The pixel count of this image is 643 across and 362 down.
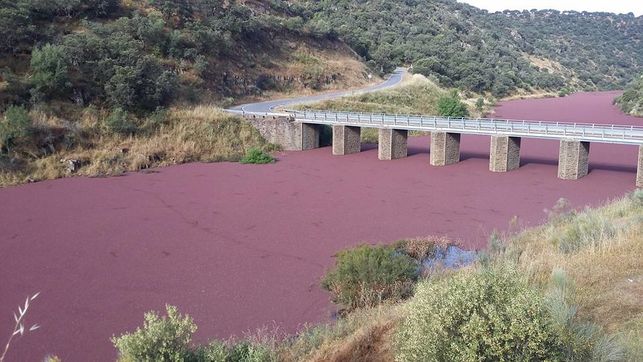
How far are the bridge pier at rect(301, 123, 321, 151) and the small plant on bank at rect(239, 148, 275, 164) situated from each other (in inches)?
143

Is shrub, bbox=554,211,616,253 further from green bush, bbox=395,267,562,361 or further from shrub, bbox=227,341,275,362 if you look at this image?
shrub, bbox=227,341,275,362

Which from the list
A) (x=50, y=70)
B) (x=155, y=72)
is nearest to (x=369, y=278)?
(x=50, y=70)

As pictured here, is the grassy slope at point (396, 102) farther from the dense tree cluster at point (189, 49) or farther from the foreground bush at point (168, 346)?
the foreground bush at point (168, 346)

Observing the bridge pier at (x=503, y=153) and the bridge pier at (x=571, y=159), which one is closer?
the bridge pier at (x=571, y=159)

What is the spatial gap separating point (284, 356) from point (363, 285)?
3828 millimetres

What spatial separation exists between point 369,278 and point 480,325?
6303mm

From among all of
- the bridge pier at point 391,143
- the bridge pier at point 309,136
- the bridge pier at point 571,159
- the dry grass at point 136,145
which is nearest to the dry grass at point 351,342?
the bridge pier at point 571,159

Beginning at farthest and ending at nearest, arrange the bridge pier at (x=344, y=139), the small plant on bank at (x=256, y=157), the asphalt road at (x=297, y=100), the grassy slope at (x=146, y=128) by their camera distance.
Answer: the asphalt road at (x=297, y=100) < the bridge pier at (x=344, y=139) < the small plant on bank at (x=256, y=157) < the grassy slope at (x=146, y=128)

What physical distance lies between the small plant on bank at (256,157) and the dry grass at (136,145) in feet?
3.01

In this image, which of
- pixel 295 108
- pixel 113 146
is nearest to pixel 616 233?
pixel 113 146

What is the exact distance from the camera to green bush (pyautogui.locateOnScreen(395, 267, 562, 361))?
4.81m

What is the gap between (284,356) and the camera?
7.33 metres

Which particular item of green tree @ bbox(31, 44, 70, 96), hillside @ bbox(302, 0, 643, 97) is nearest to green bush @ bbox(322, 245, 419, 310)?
green tree @ bbox(31, 44, 70, 96)

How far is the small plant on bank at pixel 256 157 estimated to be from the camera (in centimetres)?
2739
